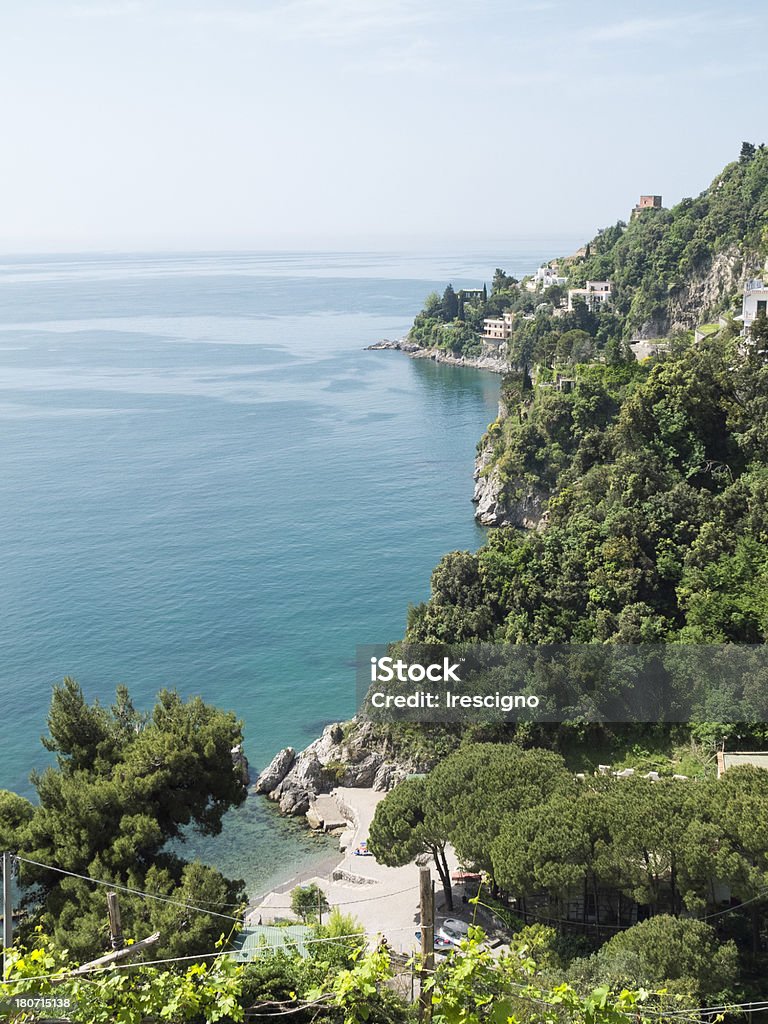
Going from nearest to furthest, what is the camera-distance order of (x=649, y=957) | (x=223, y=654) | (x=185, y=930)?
1. (x=649, y=957)
2. (x=185, y=930)
3. (x=223, y=654)

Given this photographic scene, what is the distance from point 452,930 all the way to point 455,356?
7328cm

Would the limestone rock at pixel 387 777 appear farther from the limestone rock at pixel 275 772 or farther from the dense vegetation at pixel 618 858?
the dense vegetation at pixel 618 858

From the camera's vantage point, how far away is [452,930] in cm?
1675

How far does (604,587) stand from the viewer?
26.6 m

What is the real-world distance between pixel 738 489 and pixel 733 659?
6723mm

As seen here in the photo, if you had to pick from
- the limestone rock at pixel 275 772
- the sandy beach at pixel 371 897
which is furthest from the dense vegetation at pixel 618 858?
the limestone rock at pixel 275 772

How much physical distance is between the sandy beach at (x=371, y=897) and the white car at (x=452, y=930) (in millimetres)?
352

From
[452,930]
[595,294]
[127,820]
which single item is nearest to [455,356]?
[595,294]

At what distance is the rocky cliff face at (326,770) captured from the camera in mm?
23219

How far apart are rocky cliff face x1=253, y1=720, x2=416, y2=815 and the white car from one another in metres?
6.59

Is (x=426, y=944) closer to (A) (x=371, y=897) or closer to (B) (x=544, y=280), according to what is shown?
(A) (x=371, y=897)

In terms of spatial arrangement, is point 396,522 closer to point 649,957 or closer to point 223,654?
point 223,654

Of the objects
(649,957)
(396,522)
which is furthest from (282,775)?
(396,522)

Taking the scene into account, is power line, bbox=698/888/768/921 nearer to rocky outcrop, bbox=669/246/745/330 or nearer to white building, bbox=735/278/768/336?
white building, bbox=735/278/768/336
